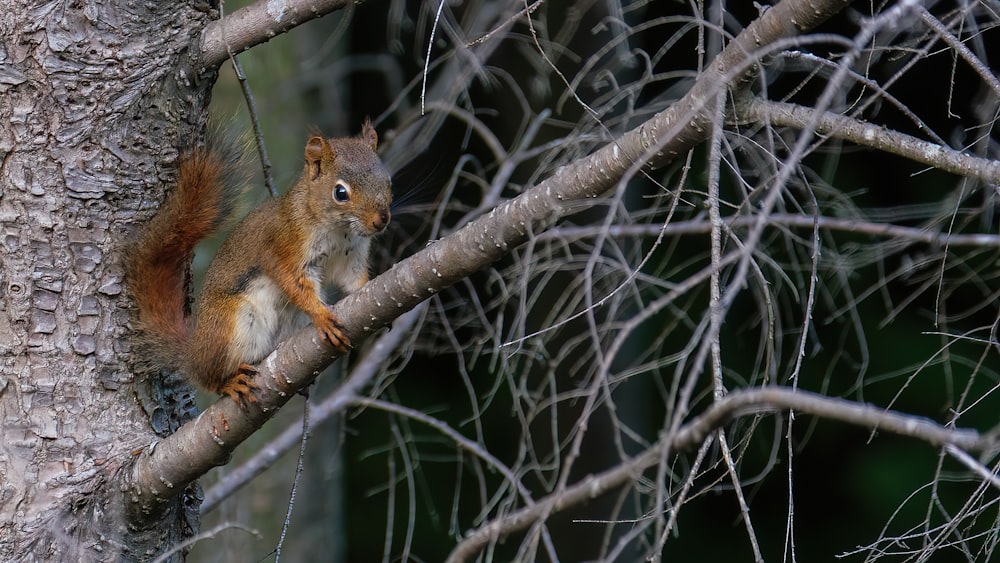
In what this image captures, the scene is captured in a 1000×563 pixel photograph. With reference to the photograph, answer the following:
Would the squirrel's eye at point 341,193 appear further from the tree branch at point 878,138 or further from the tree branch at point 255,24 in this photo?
the tree branch at point 878,138

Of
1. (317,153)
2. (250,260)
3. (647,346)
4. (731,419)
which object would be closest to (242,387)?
(250,260)

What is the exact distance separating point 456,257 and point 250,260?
838 millimetres

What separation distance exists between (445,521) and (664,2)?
212 centimetres

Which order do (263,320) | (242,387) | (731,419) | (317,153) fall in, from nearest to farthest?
1. (731,419)
2. (242,387)
3. (263,320)
4. (317,153)

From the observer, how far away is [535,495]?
9.66 feet

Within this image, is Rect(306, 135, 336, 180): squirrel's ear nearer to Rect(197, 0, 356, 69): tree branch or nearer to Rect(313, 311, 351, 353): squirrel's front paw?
Rect(197, 0, 356, 69): tree branch

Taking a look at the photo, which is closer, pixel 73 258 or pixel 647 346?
pixel 73 258

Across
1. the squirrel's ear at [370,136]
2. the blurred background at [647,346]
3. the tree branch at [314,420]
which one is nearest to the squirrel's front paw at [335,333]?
the tree branch at [314,420]

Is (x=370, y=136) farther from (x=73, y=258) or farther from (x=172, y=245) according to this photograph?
(x=73, y=258)

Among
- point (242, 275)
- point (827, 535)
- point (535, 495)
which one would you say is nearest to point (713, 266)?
point (242, 275)

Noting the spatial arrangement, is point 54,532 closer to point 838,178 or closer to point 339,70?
point 339,70

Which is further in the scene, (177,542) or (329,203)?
(329,203)

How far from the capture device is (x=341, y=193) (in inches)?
77.8

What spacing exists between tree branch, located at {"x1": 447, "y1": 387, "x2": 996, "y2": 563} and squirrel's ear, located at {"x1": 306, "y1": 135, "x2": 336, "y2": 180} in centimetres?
129
